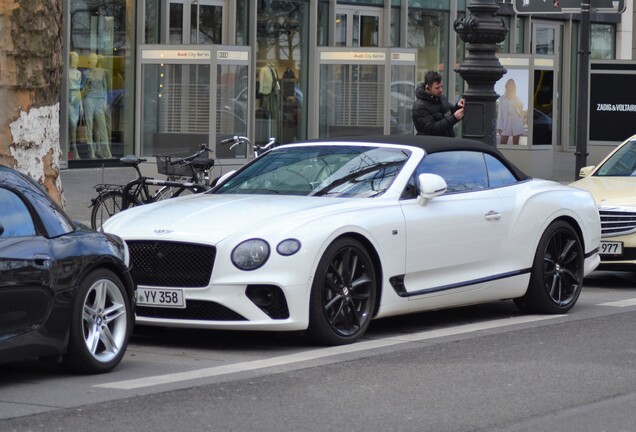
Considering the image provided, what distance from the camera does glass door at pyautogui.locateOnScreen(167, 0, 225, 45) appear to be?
2656 cm

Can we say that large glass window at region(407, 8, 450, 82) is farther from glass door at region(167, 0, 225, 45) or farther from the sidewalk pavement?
glass door at region(167, 0, 225, 45)

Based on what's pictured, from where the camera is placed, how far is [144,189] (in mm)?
15039

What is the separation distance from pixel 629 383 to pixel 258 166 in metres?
3.85

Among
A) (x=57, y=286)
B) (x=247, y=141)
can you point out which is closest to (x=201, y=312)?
(x=57, y=286)

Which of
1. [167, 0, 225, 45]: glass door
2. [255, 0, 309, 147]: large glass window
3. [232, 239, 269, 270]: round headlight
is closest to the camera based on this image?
[232, 239, 269, 270]: round headlight

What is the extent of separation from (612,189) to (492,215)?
3610 mm

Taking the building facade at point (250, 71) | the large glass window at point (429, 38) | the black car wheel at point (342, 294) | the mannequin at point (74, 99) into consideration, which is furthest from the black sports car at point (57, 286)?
the large glass window at point (429, 38)

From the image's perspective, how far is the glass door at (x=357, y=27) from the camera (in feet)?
101

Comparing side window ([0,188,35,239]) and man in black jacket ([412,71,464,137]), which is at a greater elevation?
man in black jacket ([412,71,464,137])

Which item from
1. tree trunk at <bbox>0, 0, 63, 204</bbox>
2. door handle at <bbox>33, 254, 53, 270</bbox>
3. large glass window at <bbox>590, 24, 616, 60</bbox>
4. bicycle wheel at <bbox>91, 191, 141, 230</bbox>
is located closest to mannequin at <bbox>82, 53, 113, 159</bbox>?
bicycle wheel at <bbox>91, 191, 141, 230</bbox>

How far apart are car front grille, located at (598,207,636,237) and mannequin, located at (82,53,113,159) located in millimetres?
13888

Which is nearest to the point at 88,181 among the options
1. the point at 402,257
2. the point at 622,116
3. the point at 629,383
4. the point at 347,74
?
the point at 347,74

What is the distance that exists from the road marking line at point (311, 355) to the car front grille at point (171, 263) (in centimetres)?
70

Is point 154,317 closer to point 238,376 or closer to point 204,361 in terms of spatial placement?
point 204,361
